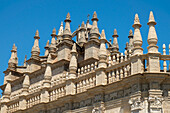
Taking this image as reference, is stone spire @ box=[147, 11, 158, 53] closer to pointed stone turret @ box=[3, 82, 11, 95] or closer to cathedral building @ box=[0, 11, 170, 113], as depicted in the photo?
cathedral building @ box=[0, 11, 170, 113]

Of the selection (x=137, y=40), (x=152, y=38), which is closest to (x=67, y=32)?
(x=137, y=40)

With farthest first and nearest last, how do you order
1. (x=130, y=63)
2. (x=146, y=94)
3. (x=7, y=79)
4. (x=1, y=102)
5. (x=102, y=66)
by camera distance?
(x=7, y=79)
(x=1, y=102)
(x=102, y=66)
(x=130, y=63)
(x=146, y=94)

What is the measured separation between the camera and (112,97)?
21.7 metres

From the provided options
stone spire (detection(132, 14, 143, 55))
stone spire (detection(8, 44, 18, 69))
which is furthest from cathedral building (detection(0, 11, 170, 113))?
stone spire (detection(8, 44, 18, 69))

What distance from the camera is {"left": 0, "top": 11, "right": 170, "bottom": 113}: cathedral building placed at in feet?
65.4

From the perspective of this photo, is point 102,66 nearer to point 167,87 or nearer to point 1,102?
point 167,87

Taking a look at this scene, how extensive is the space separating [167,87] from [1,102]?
15338 millimetres

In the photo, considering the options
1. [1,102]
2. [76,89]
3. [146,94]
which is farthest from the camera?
[1,102]

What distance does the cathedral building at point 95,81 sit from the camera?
19922mm

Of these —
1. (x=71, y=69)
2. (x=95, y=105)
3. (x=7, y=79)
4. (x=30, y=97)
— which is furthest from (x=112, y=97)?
(x=7, y=79)

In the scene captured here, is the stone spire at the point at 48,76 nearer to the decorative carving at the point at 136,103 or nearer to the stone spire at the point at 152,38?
the decorative carving at the point at 136,103

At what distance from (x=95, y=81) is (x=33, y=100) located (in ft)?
20.8

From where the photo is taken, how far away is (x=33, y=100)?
2725 cm

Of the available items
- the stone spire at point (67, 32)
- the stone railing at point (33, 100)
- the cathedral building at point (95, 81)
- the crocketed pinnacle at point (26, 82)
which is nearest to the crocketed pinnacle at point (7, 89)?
the cathedral building at point (95, 81)
